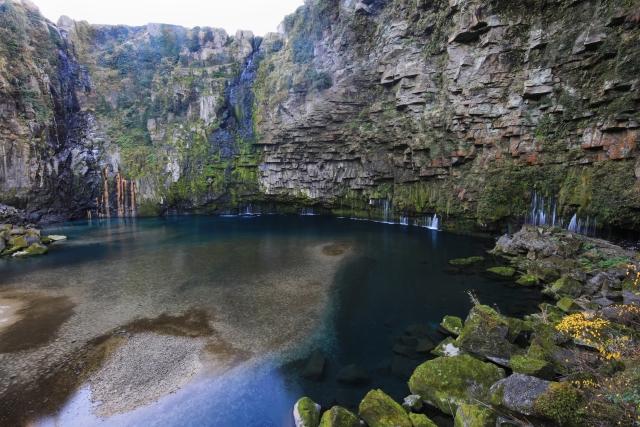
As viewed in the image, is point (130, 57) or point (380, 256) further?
point (130, 57)

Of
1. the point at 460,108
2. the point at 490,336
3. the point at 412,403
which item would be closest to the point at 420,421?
the point at 412,403

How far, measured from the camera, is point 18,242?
2666 centimetres

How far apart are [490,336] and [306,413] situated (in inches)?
252

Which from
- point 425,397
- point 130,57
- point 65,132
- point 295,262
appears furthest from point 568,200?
point 130,57

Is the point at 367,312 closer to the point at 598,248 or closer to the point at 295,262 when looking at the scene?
the point at 295,262

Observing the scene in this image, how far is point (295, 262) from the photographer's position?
2306cm

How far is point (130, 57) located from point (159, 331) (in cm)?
5498

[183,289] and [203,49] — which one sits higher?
[203,49]

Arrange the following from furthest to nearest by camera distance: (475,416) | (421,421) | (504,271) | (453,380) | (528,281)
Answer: (504,271) → (528,281) → (453,380) → (421,421) → (475,416)

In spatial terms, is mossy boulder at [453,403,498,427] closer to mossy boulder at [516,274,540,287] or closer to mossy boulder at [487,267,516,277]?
mossy boulder at [516,274,540,287]

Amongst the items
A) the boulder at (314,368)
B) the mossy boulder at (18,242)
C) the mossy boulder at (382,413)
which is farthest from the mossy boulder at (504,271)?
the mossy boulder at (18,242)

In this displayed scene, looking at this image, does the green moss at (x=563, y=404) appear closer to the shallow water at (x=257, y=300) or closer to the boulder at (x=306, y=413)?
the shallow water at (x=257, y=300)

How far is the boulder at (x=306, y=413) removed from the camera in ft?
26.9

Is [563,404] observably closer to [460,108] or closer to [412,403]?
[412,403]
